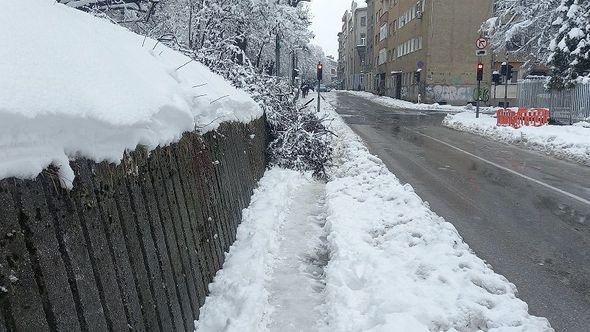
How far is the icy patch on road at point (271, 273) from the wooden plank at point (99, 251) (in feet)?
4.15

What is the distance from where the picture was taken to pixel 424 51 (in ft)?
158

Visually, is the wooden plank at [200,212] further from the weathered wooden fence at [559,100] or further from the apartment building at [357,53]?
the apartment building at [357,53]

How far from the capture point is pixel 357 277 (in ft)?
14.7

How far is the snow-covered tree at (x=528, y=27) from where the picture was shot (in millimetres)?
26703

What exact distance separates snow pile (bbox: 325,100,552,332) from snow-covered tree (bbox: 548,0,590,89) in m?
20.0

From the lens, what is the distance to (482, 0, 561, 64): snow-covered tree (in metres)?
26.7

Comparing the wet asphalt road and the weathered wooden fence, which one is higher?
the weathered wooden fence

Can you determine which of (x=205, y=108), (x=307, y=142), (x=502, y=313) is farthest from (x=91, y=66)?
(x=307, y=142)

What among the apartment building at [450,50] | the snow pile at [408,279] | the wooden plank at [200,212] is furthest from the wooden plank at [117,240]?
the apartment building at [450,50]

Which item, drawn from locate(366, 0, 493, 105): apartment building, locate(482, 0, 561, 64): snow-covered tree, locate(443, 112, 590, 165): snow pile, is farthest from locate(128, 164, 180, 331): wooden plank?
locate(366, 0, 493, 105): apartment building

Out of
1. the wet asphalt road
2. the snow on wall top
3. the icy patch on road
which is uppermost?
the snow on wall top

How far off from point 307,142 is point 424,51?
41.1 m

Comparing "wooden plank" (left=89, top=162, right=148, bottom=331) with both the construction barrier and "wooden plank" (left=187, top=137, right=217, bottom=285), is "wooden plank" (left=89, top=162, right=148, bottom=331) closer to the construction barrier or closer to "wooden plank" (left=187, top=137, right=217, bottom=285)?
"wooden plank" (left=187, top=137, right=217, bottom=285)

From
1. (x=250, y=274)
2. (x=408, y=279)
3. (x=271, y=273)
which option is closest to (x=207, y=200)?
(x=250, y=274)
